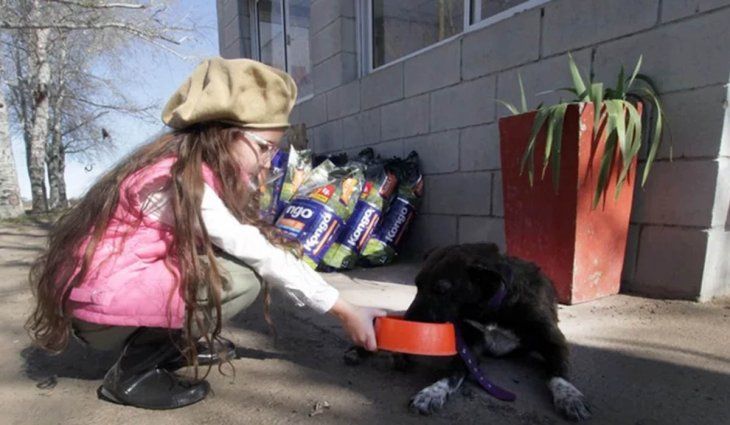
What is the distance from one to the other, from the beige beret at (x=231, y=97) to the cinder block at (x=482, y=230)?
91.6 inches

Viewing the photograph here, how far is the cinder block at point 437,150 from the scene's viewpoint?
3799 millimetres

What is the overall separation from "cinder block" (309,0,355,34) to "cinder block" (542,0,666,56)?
8.96 feet

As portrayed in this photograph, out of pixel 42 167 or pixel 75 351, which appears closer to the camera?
pixel 75 351

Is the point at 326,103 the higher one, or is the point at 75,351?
the point at 326,103

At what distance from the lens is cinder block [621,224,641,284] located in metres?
2.63

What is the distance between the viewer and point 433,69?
3994 mm

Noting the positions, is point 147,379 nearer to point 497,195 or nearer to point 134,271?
point 134,271

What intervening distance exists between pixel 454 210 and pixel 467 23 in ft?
5.18

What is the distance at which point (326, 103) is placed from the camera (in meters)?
5.68

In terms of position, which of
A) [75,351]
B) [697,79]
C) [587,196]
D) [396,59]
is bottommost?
[75,351]

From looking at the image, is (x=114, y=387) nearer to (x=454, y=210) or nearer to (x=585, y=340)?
(x=585, y=340)

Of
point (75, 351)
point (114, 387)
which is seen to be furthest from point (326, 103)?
point (114, 387)

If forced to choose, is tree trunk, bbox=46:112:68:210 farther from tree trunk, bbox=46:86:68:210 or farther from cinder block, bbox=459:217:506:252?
cinder block, bbox=459:217:506:252

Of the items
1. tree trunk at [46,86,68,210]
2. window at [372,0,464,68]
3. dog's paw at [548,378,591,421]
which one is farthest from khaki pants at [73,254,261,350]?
tree trunk at [46,86,68,210]
